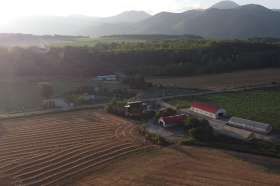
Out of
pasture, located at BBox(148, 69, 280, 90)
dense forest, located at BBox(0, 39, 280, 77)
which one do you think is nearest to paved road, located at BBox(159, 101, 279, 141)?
pasture, located at BBox(148, 69, 280, 90)

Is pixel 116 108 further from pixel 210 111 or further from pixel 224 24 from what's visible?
pixel 224 24

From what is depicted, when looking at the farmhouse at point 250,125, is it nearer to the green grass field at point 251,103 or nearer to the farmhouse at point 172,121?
the green grass field at point 251,103

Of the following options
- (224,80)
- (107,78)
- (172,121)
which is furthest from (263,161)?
(107,78)

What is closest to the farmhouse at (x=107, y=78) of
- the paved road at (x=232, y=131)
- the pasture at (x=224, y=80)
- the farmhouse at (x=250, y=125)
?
the pasture at (x=224, y=80)

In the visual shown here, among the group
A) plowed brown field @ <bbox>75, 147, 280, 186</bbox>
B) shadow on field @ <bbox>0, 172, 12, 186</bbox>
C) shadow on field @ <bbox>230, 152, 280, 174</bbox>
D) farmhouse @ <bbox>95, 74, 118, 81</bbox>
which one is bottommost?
shadow on field @ <bbox>0, 172, 12, 186</bbox>

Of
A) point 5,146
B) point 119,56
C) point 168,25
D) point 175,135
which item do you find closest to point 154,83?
point 119,56

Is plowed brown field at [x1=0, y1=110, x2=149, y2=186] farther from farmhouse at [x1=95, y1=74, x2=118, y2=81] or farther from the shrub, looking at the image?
farmhouse at [x1=95, y1=74, x2=118, y2=81]
